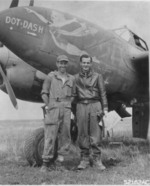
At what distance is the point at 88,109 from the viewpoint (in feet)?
16.9

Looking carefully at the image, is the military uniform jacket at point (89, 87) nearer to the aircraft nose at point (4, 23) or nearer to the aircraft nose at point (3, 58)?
the aircraft nose at point (4, 23)

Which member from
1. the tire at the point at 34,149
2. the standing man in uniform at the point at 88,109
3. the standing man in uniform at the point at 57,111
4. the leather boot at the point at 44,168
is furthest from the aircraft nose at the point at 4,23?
the leather boot at the point at 44,168

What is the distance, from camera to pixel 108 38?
6109 millimetres

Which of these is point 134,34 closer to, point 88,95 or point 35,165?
point 88,95

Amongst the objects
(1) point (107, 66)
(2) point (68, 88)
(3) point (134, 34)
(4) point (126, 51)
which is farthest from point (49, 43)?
(3) point (134, 34)

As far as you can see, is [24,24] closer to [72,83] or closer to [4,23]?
[4,23]

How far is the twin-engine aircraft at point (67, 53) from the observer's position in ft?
16.9

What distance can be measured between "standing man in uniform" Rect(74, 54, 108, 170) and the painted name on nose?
2.96 feet

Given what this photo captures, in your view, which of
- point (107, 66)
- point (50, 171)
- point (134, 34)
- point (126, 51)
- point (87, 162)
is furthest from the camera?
point (134, 34)

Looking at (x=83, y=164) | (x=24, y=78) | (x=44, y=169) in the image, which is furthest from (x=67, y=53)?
(x=44, y=169)

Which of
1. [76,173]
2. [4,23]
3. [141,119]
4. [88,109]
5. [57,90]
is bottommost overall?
[76,173]

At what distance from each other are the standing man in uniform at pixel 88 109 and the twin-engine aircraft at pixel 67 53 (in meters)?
0.53

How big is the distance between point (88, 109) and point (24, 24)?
1804 mm

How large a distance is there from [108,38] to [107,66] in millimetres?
594
